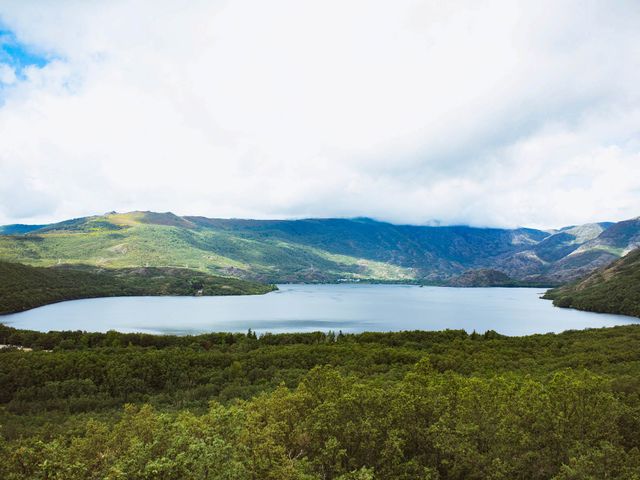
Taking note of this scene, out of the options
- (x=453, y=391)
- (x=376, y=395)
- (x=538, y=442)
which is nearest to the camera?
(x=538, y=442)

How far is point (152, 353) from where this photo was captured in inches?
3590

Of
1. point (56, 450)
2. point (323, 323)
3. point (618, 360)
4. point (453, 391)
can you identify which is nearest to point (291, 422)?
point (453, 391)

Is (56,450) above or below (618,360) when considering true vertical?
above

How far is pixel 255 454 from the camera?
75.7 feet

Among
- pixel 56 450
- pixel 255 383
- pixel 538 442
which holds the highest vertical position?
pixel 56 450

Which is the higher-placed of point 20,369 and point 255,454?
point 255,454

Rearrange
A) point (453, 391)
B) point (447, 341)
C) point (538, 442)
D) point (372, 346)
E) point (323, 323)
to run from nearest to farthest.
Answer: point (538, 442) < point (453, 391) < point (372, 346) < point (447, 341) < point (323, 323)

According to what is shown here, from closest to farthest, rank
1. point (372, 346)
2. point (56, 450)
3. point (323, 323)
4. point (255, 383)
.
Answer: point (56, 450) < point (255, 383) < point (372, 346) < point (323, 323)

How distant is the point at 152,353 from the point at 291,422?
70.3 meters

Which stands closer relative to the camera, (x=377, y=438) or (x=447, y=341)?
(x=377, y=438)

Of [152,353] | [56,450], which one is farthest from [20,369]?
[56,450]

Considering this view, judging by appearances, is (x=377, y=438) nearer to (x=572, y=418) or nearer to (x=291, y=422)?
(x=291, y=422)

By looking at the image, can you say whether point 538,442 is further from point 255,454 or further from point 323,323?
point 323,323

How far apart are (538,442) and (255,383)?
55840mm
